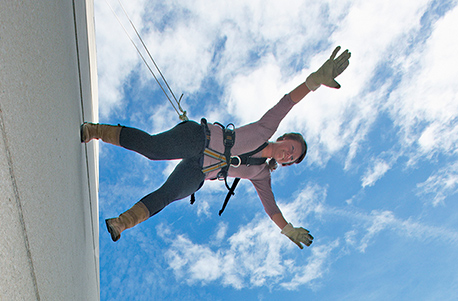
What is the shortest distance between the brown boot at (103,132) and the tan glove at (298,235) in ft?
6.29

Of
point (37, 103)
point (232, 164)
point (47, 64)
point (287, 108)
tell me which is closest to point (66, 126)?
point (47, 64)

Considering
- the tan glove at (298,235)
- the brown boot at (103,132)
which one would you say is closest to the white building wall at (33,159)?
the brown boot at (103,132)

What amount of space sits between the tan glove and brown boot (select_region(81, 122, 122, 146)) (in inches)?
75.5

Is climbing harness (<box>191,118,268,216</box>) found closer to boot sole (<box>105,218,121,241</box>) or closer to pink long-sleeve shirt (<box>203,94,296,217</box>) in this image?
pink long-sleeve shirt (<box>203,94,296,217</box>)

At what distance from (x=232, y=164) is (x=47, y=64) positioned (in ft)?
6.53

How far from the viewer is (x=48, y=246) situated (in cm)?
A: 93

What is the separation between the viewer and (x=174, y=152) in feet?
8.01

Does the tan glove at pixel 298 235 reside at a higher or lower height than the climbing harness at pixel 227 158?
lower

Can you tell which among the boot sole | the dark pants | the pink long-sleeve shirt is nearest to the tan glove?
the pink long-sleeve shirt

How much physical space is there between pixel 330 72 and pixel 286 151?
0.86 m

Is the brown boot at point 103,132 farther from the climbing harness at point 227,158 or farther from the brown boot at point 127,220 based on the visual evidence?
the climbing harness at point 227,158

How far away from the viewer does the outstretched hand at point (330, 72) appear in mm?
2637

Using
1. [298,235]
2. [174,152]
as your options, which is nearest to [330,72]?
[174,152]

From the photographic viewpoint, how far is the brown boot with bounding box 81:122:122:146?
7.24 feet
